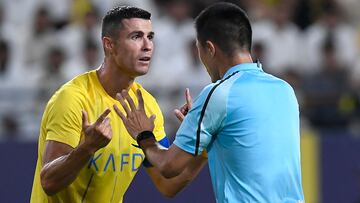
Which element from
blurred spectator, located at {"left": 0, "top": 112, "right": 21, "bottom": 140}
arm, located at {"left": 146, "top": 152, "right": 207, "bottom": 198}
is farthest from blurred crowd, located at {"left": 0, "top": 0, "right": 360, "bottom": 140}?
arm, located at {"left": 146, "top": 152, "right": 207, "bottom": 198}

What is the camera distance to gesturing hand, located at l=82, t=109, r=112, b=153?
5461mm

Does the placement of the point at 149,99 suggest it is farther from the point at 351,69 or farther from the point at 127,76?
the point at 351,69

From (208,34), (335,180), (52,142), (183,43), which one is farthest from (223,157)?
(183,43)

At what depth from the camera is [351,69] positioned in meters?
11.4

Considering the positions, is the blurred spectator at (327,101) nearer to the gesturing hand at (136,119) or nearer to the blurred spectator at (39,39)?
the blurred spectator at (39,39)

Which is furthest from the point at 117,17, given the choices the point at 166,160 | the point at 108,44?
the point at 166,160

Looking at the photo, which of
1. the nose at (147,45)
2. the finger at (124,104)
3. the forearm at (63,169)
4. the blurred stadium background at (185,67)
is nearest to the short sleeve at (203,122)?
the finger at (124,104)

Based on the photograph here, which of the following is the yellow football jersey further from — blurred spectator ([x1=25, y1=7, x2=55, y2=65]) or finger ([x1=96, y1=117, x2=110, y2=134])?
blurred spectator ([x1=25, y1=7, x2=55, y2=65])

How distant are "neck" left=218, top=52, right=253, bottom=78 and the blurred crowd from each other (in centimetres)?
494

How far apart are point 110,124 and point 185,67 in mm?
5516

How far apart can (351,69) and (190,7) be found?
7.62 ft

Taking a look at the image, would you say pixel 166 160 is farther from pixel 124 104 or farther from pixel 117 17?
pixel 117 17

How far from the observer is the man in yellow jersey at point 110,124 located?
5.92 meters

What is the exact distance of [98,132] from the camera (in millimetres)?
5457
